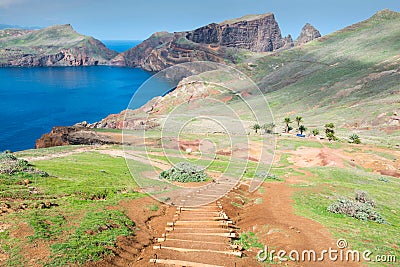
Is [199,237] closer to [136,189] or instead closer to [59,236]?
[59,236]

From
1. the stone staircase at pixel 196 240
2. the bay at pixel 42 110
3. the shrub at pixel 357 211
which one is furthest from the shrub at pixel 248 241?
Result: the bay at pixel 42 110

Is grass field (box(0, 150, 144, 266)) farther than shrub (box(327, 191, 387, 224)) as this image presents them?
No

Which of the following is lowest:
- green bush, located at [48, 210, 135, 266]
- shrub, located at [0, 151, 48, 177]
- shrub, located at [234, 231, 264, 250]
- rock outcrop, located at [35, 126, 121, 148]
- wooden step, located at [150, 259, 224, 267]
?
rock outcrop, located at [35, 126, 121, 148]

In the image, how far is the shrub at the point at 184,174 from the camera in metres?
25.8

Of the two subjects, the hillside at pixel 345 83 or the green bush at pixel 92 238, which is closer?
the green bush at pixel 92 238

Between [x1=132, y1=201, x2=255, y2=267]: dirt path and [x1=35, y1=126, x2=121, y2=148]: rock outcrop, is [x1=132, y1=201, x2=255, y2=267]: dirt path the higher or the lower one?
the higher one

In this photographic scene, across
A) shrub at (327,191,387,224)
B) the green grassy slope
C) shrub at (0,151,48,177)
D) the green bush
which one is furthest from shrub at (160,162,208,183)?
the green grassy slope

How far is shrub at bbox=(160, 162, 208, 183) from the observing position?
25.8m

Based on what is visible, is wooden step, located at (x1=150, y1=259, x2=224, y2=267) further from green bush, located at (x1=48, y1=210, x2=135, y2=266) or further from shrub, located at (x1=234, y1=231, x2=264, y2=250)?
shrub, located at (x1=234, y1=231, x2=264, y2=250)

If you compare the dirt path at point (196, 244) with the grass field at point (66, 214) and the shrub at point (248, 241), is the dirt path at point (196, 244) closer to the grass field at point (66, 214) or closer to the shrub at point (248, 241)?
the shrub at point (248, 241)

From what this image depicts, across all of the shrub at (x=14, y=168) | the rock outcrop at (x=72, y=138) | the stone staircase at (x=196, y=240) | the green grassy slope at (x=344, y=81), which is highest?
the green grassy slope at (x=344, y=81)

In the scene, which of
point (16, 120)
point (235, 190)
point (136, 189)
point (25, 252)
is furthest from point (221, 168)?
point (16, 120)

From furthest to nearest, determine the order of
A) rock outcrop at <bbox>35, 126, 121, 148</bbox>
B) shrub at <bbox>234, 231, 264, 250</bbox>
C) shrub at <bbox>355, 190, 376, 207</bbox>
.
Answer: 1. rock outcrop at <bbox>35, 126, 121, 148</bbox>
2. shrub at <bbox>355, 190, 376, 207</bbox>
3. shrub at <bbox>234, 231, 264, 250</bbox>

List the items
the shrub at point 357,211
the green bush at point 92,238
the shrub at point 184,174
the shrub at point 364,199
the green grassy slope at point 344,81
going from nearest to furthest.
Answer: the green bush at point 92,238 → the shrub at point 357,211 → the shrub at point 364,199 → the shrub at point 184,174 → the green grassy slope at point 344,81
